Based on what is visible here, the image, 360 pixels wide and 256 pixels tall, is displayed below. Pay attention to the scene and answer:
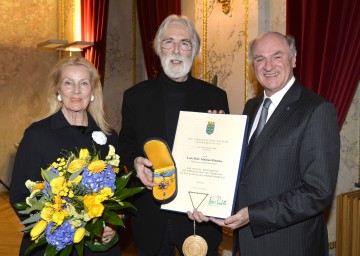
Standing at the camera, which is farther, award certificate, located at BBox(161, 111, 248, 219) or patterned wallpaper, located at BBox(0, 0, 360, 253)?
patterned wallpaper, located at BBox(0, 0, 360, 253)

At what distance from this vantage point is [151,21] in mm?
7355

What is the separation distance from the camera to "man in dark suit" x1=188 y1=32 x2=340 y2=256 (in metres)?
1.99

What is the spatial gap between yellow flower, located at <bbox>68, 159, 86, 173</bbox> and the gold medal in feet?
2.62

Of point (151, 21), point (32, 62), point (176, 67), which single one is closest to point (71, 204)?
point (176, 67)

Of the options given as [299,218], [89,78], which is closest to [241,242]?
[299,218]

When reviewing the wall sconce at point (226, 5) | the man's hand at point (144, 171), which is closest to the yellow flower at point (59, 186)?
the man's hand at point (144, 171)

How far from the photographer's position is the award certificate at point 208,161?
7.00ft

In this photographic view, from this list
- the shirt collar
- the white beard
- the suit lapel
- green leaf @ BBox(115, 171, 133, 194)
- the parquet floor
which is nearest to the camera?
green leaf @ BBox(115, 171, 133, 194)

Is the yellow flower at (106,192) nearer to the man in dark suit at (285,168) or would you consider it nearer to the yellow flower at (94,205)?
the yellow flower at (94,205)

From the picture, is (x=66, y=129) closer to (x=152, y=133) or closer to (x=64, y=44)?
(x=152, y=133)

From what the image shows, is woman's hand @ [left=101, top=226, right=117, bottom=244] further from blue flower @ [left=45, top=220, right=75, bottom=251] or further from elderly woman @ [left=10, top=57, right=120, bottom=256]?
blue flower @ [left=45, top=220, right=75, bottom=251]

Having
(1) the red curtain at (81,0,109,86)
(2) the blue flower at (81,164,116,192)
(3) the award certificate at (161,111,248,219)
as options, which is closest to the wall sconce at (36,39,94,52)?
(1) the red curtain at (81,0,109,86)

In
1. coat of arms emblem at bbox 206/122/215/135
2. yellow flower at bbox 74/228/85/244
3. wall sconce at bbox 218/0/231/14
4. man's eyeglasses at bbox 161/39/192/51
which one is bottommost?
yellow flower at bbox 74/228/85/244

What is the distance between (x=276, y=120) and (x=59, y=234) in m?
1.16
